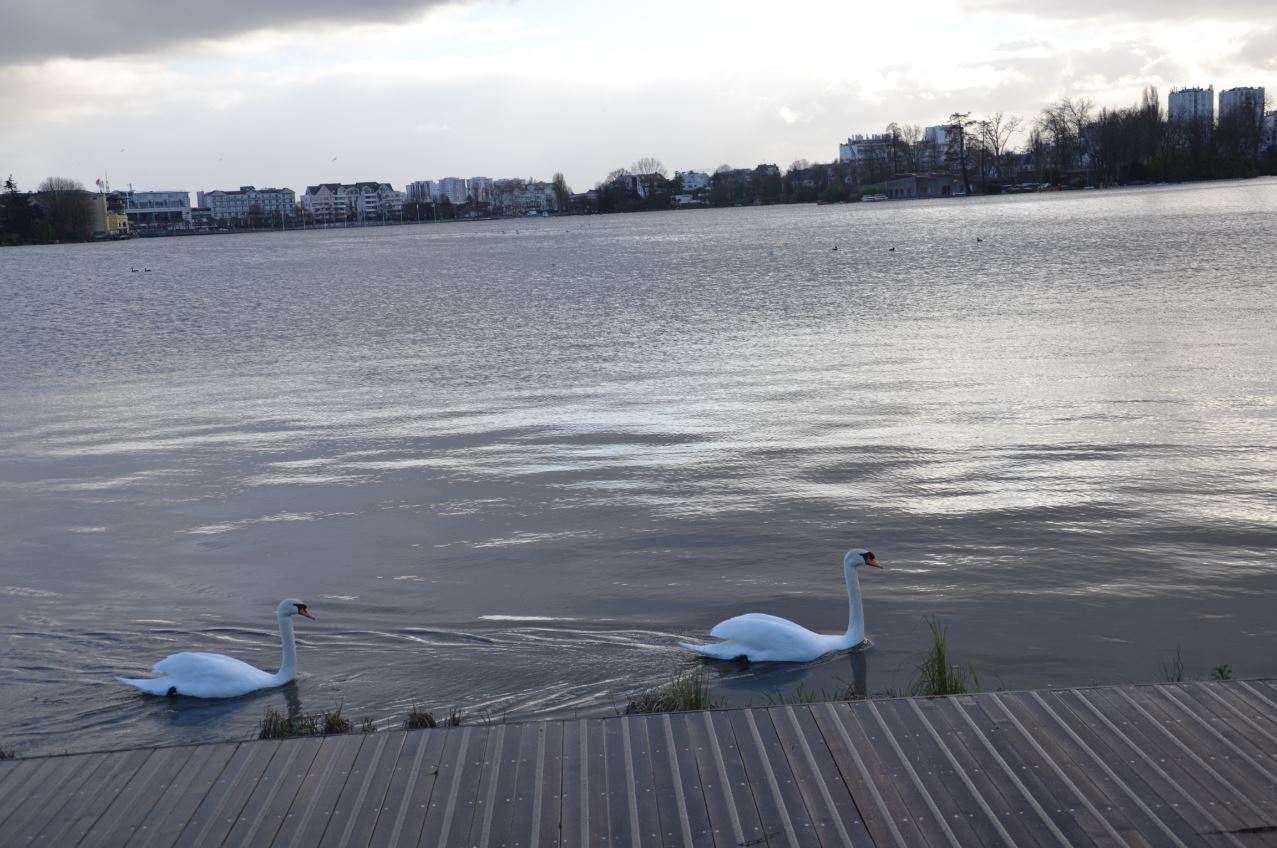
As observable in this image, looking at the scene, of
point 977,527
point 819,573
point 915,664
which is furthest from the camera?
point 977,527

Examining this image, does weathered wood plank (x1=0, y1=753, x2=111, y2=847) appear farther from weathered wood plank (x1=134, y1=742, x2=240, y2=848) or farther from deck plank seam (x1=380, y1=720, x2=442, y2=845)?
deck plank seam (x1=380, y1=720, x2=442, y2=845)

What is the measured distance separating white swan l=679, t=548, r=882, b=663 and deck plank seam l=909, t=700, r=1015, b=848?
8.23 ft

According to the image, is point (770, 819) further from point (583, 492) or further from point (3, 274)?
point (3, 274)

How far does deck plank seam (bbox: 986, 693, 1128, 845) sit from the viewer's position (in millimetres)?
5305

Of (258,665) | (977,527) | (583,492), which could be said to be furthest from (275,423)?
(977,527)

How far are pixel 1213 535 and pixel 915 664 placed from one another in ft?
15.3

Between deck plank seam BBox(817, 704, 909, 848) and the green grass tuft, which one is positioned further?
the green grass tuft

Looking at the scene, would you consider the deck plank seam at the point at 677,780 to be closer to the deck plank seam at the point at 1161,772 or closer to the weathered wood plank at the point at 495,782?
the weathered wood plank at the point at 495,782

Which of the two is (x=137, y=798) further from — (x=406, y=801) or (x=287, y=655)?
(x=287, y=655)

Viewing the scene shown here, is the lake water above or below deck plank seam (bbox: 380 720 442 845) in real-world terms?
below

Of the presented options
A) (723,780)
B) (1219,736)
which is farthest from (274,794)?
(1219,736)

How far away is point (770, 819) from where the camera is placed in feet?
18.0

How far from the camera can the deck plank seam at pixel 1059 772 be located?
531 cm

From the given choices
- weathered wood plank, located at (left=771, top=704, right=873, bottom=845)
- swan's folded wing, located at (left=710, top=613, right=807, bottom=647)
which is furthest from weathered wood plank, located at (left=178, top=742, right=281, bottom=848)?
swan's folded wing, located at (left=710, top=613, right=807, bottom=647)
